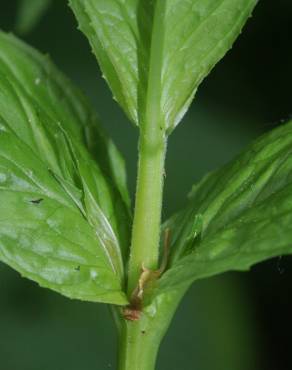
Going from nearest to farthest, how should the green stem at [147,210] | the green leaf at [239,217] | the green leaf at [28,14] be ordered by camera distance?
the green leaf at [239,217] < the green stem at [147,210] < the green leaf at [28,14]

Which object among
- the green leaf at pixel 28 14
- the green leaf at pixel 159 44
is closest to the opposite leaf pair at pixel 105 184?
the green leaf at pixel 159 44

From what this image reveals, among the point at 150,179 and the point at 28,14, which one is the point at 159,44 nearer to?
the point at 150,179

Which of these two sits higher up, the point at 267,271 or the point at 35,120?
the point at 35,120

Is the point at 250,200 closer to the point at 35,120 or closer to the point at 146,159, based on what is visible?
the point at 146,159

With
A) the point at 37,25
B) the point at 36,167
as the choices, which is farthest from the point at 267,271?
the point at 36,167

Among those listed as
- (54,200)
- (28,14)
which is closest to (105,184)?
(54,200)

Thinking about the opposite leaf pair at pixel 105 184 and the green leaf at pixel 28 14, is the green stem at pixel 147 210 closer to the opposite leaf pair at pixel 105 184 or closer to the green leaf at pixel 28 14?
the opposite leaf pair at pixel 105 184
